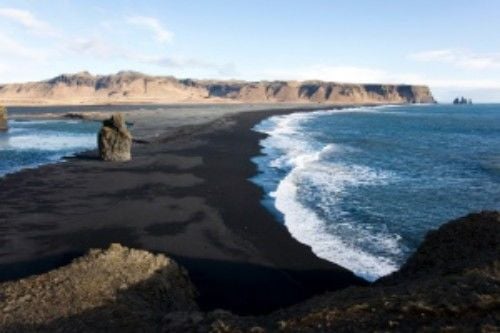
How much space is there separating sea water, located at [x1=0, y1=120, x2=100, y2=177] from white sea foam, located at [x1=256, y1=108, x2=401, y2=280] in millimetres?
19920

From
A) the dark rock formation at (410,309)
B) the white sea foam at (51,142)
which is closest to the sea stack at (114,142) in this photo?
the white sea foam at (51,142)

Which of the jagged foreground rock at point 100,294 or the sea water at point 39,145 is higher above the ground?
the jagged foreground rock at point 100,294

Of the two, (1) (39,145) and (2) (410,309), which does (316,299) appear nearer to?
(2) (410,309)

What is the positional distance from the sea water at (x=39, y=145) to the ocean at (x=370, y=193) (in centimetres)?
1846

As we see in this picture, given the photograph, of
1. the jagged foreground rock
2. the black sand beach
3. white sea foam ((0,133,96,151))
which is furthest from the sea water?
the jagged foreground rock

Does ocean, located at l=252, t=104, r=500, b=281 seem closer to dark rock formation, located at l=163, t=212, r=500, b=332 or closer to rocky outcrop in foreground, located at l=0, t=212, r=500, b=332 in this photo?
rocky outcrop in foreground, located at l=0, t=212, r=500, b=332

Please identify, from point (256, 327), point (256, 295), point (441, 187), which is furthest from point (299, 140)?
point (256, 327)

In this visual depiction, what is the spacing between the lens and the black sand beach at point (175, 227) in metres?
17.7

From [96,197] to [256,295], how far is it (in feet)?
52.3

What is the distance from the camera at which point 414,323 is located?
31.1 ft

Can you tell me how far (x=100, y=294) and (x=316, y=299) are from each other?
214 inches

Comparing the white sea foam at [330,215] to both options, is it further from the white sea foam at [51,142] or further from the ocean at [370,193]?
the white sea foam at [51,142]

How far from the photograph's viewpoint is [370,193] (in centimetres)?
3188

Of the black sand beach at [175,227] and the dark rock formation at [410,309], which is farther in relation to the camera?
the black sand beach at [175,227]
